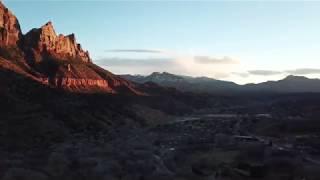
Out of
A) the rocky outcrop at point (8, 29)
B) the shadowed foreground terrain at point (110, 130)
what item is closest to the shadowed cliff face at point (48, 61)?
the rocky outcrop at point (8, 29)

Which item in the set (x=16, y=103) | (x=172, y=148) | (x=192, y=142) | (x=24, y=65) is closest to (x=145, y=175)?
(x=172, y=148)

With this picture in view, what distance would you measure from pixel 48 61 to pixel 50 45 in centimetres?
1234

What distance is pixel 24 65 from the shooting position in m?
140

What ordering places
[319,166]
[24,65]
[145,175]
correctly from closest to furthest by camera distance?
[145,175], [319,166], [24,65]

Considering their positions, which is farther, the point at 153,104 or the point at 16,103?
the point at 153,104

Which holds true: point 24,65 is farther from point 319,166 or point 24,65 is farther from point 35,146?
point 319,166

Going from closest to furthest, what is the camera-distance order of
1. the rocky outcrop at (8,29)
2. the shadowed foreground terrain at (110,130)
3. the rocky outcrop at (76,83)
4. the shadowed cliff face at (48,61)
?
the shadowed foreground terrain at (110,130)
the shadowed cliff face at (48,61)
the rocky outcrop at (76,83)
the rocky outcrop at (8,29)

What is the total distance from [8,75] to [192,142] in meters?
49.3

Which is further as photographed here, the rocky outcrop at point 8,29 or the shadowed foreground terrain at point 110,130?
the rocky outcrop at point 8,29

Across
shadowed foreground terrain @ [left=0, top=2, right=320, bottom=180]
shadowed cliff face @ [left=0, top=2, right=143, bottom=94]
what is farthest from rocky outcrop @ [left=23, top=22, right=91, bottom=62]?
shadowed foreground terrain @ [left=0, top=2, right=320, bottom=180]

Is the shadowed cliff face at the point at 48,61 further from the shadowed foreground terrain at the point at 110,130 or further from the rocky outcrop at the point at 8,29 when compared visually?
the shadowed foreground terrain at the point at 110,130

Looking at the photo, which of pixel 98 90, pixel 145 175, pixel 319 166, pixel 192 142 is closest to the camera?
pixel 145 175

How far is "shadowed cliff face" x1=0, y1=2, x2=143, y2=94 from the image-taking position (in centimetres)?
14125

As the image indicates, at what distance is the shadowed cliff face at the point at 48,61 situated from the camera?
141 m
